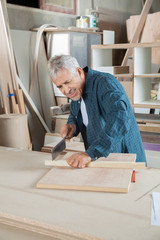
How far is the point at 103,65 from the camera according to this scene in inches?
193

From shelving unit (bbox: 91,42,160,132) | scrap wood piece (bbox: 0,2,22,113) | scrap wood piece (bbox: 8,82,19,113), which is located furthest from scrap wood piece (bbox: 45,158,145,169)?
scrap wood piece (bbox: 0,2,22,113)

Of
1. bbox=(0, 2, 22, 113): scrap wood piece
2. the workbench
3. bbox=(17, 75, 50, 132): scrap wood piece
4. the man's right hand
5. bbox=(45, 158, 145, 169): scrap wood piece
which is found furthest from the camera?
bbox=(17, 75, 50, 132): scrap wood piece

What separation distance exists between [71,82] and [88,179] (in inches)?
25.4

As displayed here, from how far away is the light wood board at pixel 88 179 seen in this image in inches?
63.6

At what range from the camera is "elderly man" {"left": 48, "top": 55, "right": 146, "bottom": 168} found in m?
1.90

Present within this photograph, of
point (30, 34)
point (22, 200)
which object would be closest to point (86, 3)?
point (30, 34)

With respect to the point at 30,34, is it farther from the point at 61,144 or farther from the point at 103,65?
the point at 61,144

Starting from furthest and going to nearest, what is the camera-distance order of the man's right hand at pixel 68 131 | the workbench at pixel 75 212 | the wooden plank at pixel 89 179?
the man's right hand at pixel 68 131, the wooden plank at pixel 89 179, the workbench at pixel 75 212

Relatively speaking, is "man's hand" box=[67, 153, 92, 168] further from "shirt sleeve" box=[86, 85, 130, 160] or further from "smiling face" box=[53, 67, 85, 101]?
"smiling face" box=[53, 67, 85, 101]

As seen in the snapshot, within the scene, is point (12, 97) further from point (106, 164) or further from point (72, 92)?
point (106, 164)

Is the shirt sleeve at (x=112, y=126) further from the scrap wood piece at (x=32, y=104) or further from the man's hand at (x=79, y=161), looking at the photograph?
the scrap wood piece at (x=32, y=104)

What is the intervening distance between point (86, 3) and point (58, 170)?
5.13 m

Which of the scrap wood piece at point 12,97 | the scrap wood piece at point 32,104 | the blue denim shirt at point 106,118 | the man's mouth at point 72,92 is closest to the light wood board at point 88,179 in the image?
the blue denim shirt at point 106,118

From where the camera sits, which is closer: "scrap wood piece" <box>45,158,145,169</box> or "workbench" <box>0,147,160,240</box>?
"workbench" <box>0,147,160,240</box>
